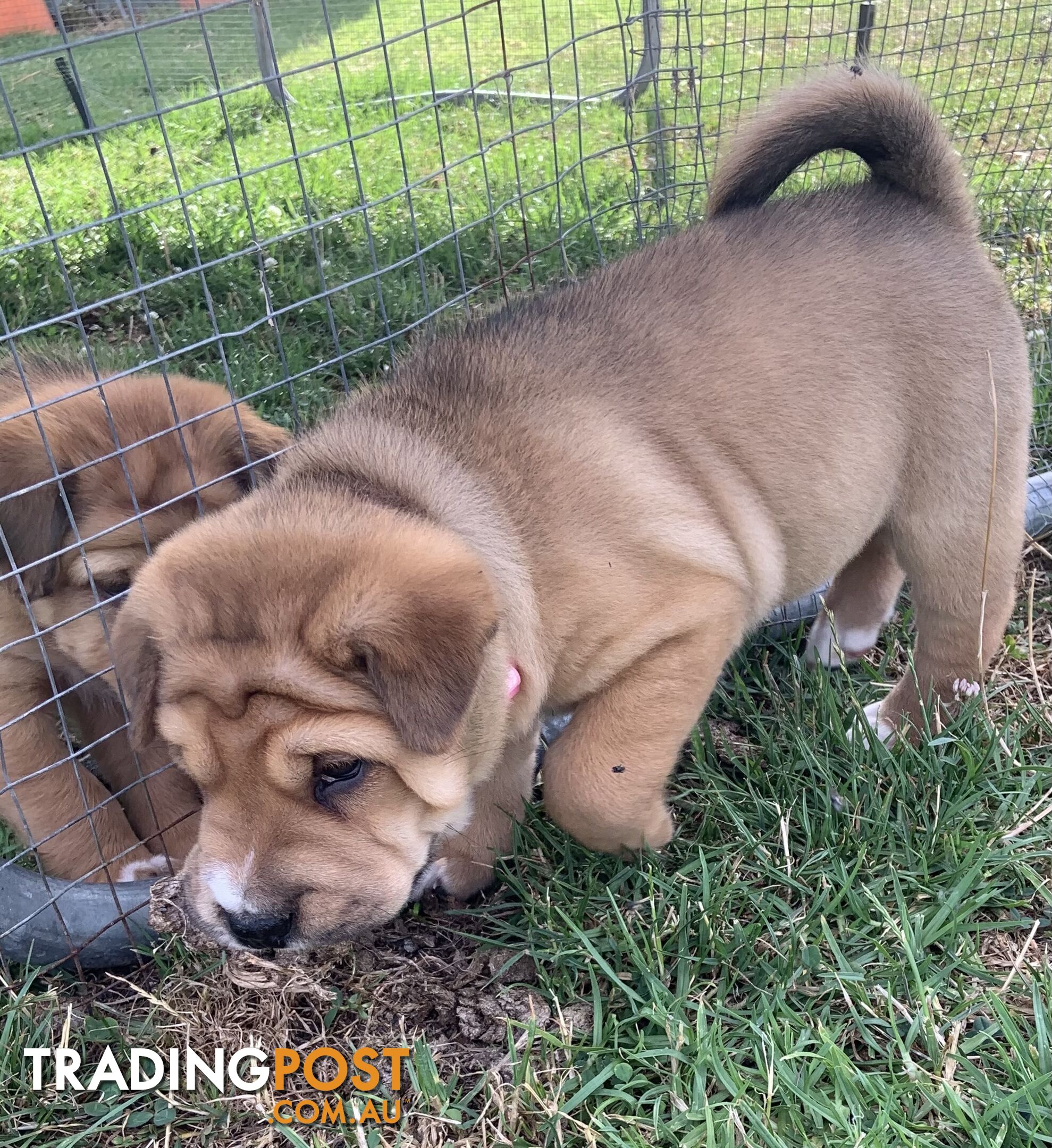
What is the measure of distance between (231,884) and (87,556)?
125cm

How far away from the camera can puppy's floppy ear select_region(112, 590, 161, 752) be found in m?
2.54

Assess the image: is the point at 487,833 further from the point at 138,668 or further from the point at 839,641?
the point at 839,641

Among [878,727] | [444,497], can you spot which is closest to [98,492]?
[444,497]

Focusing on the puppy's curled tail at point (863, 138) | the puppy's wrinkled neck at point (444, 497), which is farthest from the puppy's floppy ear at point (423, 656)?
the puppy's curled tail at point (863, 138)

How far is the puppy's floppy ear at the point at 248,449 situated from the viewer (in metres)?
3.40

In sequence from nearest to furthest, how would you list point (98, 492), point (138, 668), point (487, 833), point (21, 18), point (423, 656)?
1. point (423, 656)
2. point (138, 668)
3. point (98, 492)
4. point (487, 833)
5. point (21, 18)

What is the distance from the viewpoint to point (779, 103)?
3.53 m

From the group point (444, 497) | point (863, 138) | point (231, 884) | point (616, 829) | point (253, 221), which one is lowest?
point (616, 829)

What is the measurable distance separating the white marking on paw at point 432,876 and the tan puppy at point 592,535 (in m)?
0.03

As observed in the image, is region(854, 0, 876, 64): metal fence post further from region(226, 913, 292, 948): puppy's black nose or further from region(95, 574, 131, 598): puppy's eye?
region(226, 913, 292, 948): puppy's black nose

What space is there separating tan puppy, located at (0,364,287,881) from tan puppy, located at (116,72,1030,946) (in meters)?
0.36

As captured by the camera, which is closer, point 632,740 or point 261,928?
point 261,928

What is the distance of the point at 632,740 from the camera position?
2.93m

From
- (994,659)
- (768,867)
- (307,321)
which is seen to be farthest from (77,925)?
(307,321)
